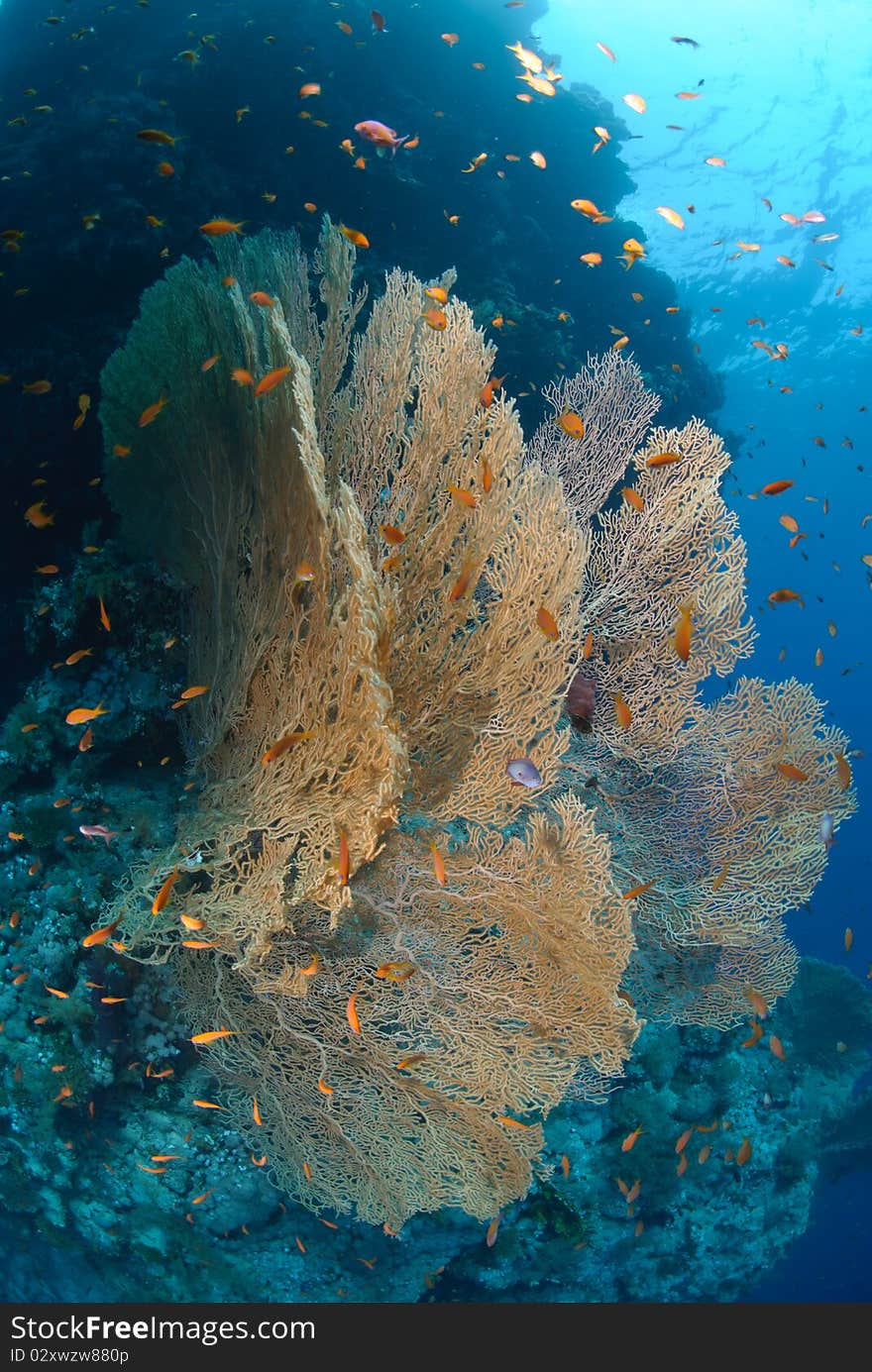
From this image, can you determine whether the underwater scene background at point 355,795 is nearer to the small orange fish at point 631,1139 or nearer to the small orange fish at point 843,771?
the small orange fish at point 843,771

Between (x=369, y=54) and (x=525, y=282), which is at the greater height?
(x=369, y=54)

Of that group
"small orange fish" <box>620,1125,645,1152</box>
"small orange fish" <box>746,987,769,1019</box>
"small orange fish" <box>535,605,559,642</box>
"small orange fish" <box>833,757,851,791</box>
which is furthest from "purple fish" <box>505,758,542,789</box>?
"small orange fish" <box>620,1125,645,1152</box>

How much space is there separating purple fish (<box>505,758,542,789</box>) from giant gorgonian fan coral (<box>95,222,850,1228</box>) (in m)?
0.08

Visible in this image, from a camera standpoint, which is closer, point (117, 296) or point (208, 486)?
point (208, 486)

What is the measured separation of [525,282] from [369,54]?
218 inches

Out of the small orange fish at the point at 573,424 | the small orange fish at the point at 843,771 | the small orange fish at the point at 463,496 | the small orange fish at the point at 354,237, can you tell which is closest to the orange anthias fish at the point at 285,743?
the small orange fish at the point at 463,496

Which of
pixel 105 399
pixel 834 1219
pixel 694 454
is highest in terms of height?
pixel 694 454

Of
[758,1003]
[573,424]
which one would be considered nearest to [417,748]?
[573,424]

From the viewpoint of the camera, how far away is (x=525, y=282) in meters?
12.2

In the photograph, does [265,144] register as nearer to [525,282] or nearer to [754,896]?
[525,282]

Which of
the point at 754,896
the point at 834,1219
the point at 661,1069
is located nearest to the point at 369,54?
the point at 754,896

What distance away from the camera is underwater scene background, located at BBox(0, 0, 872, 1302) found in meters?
3.26

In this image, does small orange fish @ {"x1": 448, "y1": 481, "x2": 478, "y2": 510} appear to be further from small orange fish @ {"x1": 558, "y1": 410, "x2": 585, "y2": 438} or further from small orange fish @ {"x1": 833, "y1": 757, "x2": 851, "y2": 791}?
small orange fish @ {"x1": 833, "y1": 757, "x2": 851, "y2": 791}

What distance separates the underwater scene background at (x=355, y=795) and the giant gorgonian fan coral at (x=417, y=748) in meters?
0.03
